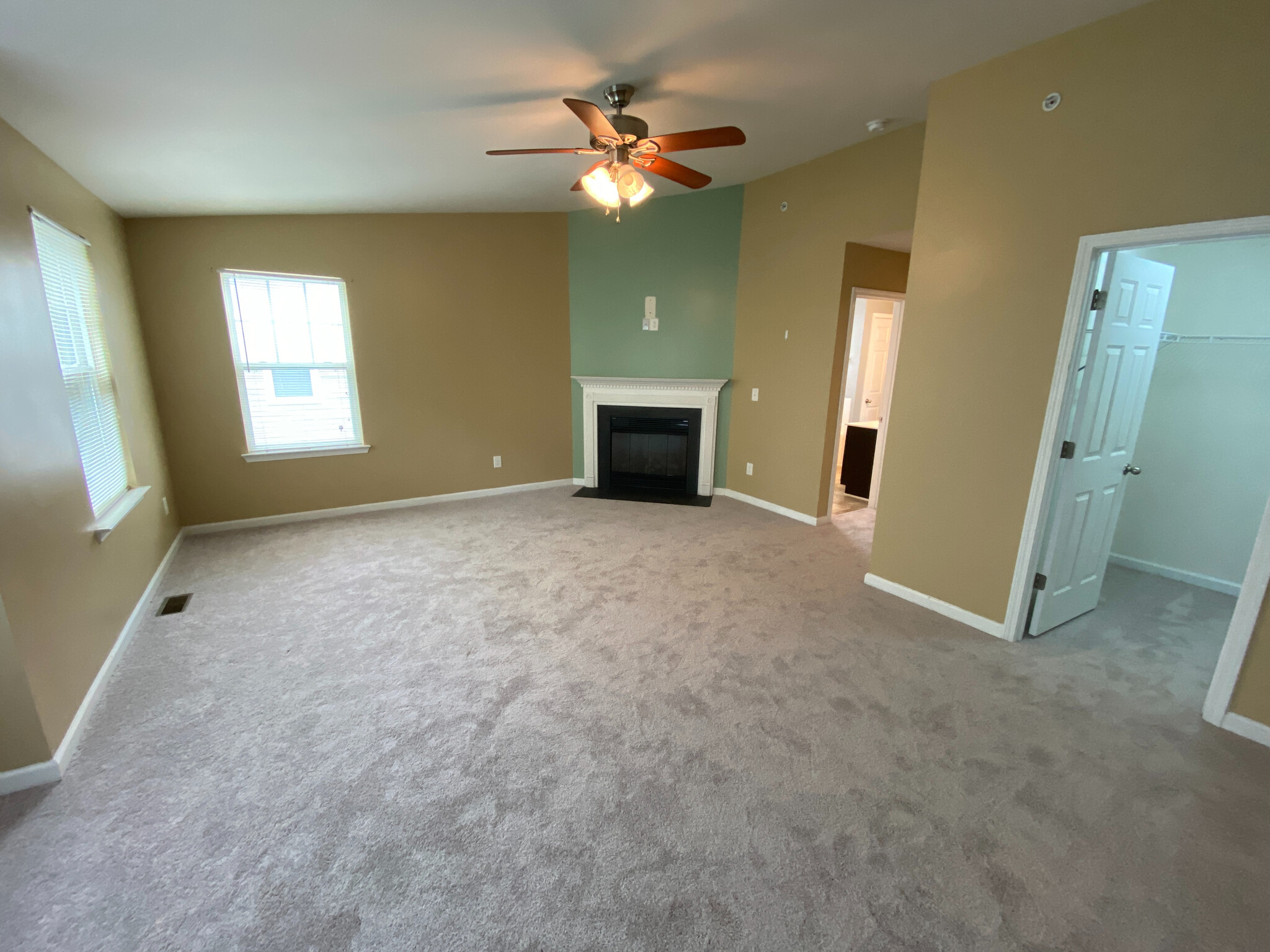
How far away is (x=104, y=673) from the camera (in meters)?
2.35

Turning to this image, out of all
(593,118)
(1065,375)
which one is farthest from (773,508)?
(593,118)

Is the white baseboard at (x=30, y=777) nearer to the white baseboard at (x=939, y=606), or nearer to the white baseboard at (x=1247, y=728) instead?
the white baseboard at (x=939, y=606)

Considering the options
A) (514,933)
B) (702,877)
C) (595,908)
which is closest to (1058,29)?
(702,877)

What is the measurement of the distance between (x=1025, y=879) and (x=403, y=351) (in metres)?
4.95

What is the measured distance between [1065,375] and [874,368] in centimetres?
395

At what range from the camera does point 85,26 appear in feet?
5.32

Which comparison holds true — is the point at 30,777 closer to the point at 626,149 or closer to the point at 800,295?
the point at 626,149

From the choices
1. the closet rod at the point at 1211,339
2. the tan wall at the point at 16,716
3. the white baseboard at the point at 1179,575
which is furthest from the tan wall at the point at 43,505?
the white baseboard at the point at 1179,575

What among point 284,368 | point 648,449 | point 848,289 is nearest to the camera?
point 848,289

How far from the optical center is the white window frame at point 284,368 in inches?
157

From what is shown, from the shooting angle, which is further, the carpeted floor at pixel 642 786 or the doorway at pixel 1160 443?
the doorway at pixel 1160 443

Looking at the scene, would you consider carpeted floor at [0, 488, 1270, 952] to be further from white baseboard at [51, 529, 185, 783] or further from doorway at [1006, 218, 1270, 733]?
doorway at [1006, 218, 1270, 733]

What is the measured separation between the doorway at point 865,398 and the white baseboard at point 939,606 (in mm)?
1110

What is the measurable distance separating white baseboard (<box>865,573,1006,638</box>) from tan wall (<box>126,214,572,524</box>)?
131 inches
